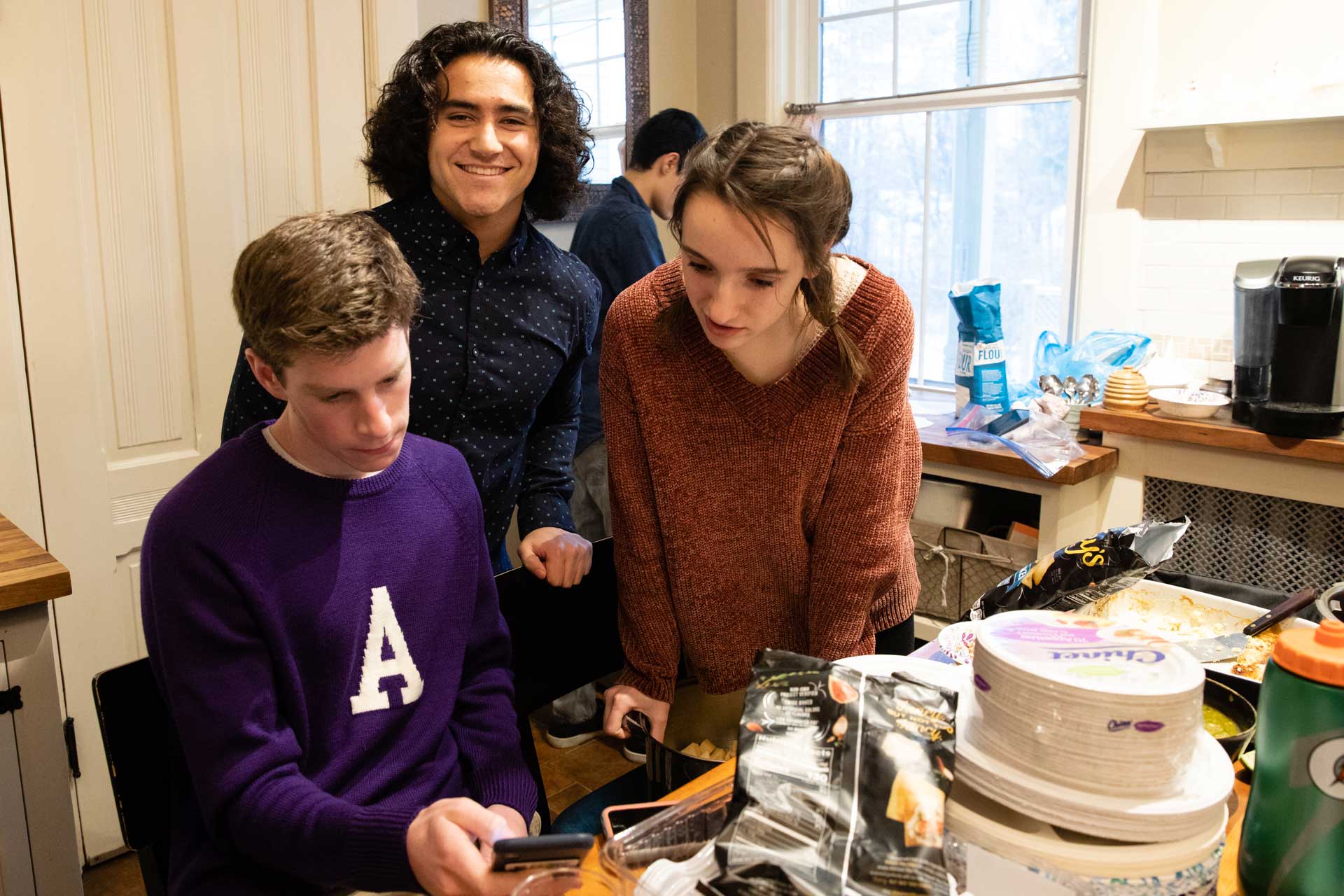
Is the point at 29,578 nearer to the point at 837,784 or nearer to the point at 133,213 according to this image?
the point at 133,213

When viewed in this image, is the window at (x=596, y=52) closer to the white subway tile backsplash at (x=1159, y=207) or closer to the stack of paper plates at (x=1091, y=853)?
the white subway tile backsplash at (x=1159, y=207)

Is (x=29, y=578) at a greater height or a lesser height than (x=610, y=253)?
lesser

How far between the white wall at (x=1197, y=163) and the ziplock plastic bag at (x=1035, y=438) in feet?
1.44

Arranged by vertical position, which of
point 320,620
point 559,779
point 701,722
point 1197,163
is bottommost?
point 559,779

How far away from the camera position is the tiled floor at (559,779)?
89.7 inches

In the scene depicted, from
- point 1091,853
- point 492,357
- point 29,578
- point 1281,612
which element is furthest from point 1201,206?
point 29,578

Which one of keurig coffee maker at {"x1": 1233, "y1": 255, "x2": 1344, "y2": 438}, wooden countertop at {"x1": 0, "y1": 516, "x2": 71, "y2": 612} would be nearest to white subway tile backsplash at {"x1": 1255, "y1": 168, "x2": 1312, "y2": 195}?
keurig coffee maker at {"x1": 1233, "y1": 255, "x2": 1344, "y2": 438}

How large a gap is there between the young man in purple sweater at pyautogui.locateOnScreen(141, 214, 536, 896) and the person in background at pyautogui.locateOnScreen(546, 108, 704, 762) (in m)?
1.52

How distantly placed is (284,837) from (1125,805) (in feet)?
2.41

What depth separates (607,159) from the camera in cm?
348

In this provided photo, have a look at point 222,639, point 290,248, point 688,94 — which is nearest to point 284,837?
point 222,639

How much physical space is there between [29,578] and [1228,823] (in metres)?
1.54

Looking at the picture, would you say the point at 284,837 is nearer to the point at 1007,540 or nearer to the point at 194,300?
the point at 194,300

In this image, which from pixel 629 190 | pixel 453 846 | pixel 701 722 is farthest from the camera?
pixel 629 190
